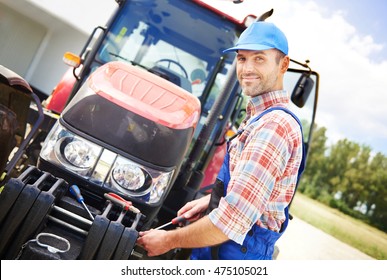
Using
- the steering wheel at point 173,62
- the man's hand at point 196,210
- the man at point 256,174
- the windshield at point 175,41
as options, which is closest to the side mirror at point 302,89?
the windshield at point 175,41

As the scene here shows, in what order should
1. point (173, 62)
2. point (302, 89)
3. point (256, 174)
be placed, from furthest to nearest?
point (173, 62), point (302, 89), point (256, 174)

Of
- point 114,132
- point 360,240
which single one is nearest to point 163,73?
point 114,132

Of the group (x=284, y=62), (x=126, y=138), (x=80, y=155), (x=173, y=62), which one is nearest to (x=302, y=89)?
(x=173, y=62)

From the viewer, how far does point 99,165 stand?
6.69 feet

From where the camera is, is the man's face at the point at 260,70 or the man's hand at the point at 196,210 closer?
the man's face at the point at 260,70

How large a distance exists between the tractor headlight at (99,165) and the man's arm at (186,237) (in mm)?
390

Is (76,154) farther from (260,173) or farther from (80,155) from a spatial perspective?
(260,173)

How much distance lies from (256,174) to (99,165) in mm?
1026

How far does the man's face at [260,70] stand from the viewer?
1.73 metres

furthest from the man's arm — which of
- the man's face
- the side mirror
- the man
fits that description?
the side mirror

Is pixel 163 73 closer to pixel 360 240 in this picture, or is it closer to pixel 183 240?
pixel 183 240

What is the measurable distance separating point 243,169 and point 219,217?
0.77ft

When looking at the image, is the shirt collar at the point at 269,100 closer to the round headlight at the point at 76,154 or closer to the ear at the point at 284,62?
the ear at the point at 284,62

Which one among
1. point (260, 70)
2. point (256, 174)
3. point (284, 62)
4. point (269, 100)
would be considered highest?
point (284, 62)
